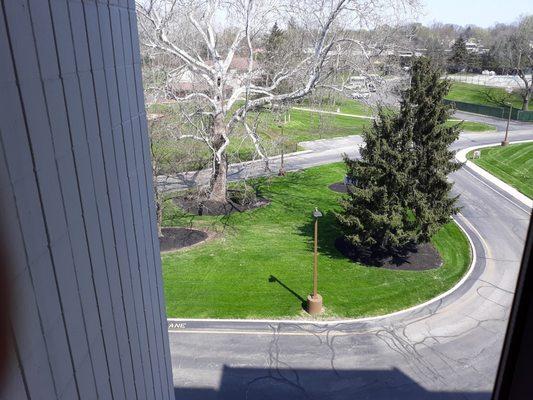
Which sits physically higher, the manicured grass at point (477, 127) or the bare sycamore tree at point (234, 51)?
the bare sycamore tree at point (234, 51)

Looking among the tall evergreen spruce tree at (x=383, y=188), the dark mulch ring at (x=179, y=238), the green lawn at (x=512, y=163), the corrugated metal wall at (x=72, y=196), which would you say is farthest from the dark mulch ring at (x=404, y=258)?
the corrugated metal wall at (x=72, y=196)

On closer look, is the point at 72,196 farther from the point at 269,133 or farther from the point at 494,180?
the point at 269,133

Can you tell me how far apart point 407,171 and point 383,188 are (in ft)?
3.51

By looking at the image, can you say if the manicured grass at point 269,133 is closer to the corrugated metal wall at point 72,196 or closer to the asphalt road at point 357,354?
the asphalt road at point 357,354

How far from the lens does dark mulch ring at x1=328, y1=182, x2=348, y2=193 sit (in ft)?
81.2

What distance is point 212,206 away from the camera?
22109 millimetres

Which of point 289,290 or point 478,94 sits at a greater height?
point 478,94

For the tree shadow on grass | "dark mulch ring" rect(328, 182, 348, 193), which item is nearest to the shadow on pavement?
the tree shadow on grass

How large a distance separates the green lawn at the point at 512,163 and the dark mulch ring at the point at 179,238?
18292 millimetres

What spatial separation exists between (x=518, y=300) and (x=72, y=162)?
2809mm

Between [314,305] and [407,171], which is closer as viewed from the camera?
[314,305]

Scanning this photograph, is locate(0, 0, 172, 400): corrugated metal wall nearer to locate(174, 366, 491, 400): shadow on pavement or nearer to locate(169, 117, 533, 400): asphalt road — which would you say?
locate(174, 366, 491, 400): shadow on pavement

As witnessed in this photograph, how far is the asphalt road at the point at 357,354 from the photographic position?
10414mm

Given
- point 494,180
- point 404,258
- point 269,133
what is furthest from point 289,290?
Answer: point 269,133
